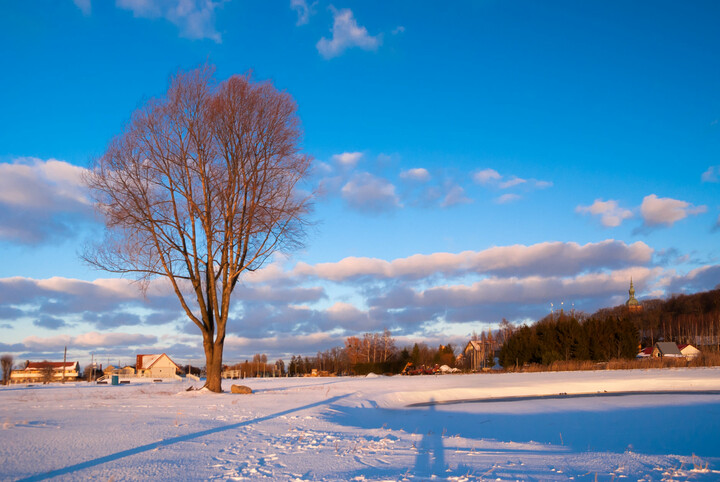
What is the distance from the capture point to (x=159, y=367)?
80.3m

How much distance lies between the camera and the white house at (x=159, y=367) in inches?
3123

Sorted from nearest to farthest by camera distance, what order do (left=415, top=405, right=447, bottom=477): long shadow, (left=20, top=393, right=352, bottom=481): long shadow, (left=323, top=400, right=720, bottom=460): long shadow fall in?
(left=20, top=393, right=352, bottom=481): long shadow < (left=415, top=405, right=447, bottom=477): long shadow < (left=323, top=400, right=720, bottom=460): long shadow

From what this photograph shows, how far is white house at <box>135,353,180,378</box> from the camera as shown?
79312 mm

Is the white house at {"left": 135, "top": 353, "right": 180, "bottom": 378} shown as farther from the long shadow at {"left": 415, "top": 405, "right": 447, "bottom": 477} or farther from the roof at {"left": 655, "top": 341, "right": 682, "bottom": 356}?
the long shadow at {"left": 415, "top": 405, "right": 447, "bottom": 477}

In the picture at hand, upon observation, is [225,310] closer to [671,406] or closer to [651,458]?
[651,458]

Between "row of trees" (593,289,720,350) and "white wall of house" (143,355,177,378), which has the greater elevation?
"row of trees" (593,289,720,350)

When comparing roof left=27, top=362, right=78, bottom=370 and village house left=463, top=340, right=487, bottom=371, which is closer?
village house left=463, top=340, right=487, bottom=371

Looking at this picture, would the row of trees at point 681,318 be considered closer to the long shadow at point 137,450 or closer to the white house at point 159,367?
the white house at point 159,367

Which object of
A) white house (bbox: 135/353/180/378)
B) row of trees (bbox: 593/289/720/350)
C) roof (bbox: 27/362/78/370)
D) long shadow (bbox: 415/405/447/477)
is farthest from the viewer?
row of trees (bbox: 593/289/720/350)

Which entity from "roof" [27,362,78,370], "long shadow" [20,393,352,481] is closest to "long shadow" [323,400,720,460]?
"long shadow" [20,393,352,481]

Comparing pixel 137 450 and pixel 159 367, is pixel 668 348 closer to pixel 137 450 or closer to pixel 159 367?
pixel 159 367

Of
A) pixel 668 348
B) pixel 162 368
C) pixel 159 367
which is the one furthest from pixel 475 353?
pixel 159 367

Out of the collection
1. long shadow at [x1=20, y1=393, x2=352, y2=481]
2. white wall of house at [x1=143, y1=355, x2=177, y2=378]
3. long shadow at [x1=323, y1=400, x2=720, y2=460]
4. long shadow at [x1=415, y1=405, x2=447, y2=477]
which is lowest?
white wall of house at [x1=143, y1=355, x2=177, y2=378]

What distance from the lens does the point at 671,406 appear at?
1541cm
